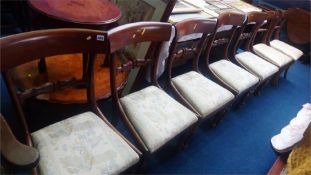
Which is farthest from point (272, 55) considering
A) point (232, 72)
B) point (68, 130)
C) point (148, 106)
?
point (68, 130)

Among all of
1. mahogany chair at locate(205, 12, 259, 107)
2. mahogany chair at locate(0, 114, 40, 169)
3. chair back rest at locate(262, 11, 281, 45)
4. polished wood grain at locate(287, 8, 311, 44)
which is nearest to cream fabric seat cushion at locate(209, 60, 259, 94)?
mahogany chair at locate(205, 12, 259, 107)

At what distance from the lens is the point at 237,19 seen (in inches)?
75.4

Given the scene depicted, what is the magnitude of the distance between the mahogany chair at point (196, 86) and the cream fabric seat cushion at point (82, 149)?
1.93 feet

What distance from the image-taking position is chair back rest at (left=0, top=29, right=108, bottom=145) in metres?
0.90

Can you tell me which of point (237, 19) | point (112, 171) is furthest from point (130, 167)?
point (237, 19)

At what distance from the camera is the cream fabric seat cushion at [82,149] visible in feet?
3.16

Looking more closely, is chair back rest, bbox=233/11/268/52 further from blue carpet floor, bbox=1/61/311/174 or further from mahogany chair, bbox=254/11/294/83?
blue carpet floor, bbox=1/61/311/174

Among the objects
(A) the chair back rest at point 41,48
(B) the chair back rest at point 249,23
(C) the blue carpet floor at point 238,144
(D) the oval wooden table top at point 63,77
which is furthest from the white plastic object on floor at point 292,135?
(A) the chair back rest at point 41,48

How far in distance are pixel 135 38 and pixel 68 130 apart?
532mm

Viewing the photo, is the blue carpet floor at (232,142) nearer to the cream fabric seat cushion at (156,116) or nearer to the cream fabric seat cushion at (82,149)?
the cream fabric seat cushion at (156,116)

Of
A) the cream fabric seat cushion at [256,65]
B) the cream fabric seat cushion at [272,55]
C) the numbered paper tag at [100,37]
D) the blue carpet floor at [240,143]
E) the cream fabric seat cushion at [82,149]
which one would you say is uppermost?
the numbered paper tag at [100,37]

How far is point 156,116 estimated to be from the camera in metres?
1.32

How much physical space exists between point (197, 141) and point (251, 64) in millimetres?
879

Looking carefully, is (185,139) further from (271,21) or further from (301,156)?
(271,21)
